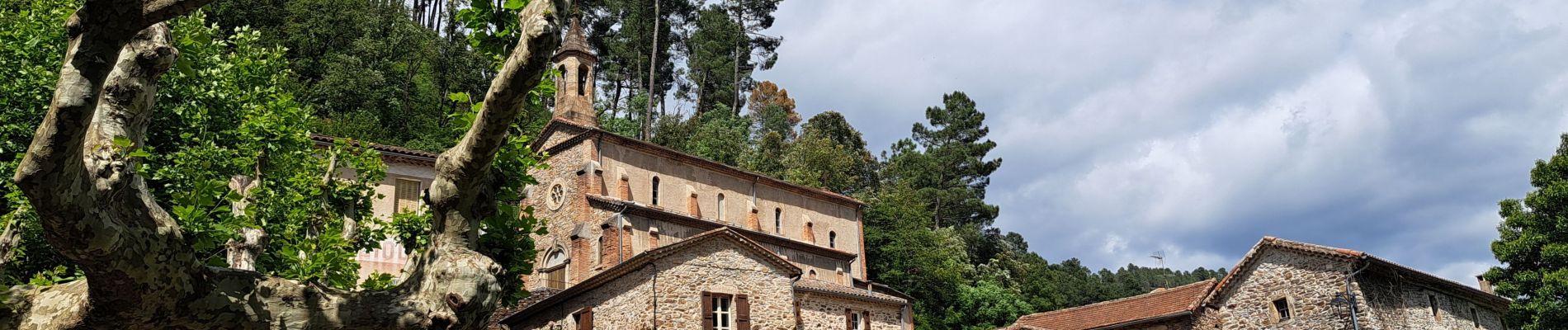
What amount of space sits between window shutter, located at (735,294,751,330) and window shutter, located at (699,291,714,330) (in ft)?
2.38

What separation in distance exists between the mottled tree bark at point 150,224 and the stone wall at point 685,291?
16.4 metres

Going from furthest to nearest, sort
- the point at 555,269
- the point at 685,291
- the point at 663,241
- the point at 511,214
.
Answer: the point at 663,241 < the point at 555,269 < the point at 685,291 < the point at 511,214

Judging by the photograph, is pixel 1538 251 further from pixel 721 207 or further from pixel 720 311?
pixel 721 207

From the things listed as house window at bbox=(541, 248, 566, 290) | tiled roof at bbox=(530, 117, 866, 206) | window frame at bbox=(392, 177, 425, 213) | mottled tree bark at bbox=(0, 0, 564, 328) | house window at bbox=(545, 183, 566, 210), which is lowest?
mottled tree bark at bbox=(0, 0, 564, 328)

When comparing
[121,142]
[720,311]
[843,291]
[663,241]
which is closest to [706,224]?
[663,241]

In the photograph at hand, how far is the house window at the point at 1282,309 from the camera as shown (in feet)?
97.1

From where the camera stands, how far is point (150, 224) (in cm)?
653

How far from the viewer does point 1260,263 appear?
99.3 feet

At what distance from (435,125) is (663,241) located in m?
14.5

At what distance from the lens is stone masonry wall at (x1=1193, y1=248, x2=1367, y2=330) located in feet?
93.5

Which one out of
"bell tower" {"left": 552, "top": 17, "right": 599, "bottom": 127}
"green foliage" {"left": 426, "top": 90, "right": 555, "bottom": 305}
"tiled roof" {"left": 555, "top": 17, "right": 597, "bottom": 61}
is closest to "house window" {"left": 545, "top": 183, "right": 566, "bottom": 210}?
"bell tower" {"left": 552, "top": 17, "right": 599, "bottom": 127}

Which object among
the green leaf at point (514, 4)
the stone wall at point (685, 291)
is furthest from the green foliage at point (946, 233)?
the green leaf at point (514, 4)

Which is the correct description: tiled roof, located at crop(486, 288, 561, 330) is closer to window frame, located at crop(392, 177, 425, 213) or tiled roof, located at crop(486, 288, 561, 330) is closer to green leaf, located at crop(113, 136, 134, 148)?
window frame, located at crop(392, 177, 425, 213)

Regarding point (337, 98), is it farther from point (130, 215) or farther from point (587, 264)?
point (130, 215)
